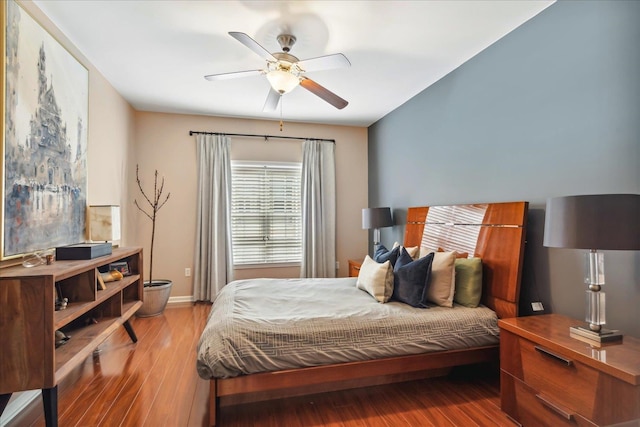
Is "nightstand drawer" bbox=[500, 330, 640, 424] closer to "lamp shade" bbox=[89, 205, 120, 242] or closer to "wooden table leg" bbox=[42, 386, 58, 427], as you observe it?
"wooden table leg" bbox=[42, 386, 58, 427]

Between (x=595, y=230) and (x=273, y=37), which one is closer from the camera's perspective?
(x=595, y=230)

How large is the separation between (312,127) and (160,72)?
2.31 meters

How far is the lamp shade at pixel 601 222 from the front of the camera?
1443mm

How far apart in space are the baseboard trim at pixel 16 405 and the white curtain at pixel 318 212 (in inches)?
124

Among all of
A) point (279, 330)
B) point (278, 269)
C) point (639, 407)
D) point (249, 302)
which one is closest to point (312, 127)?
point (278, 269)

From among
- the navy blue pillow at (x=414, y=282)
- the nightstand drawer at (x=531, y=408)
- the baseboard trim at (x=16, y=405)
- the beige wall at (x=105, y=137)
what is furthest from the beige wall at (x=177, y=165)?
the nightstand drawer at (x=531, y=408)

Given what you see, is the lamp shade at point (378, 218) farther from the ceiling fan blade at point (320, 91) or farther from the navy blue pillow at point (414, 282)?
the ceiling fan blade at point (320, 91)

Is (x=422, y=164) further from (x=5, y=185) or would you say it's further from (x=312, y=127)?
(x=5, y=185)

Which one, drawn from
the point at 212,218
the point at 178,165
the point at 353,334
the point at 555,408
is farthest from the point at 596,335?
the point at 178,165

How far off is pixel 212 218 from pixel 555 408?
13.2ft

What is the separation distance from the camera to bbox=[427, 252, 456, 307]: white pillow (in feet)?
7.96

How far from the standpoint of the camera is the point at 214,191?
4375 millimetres

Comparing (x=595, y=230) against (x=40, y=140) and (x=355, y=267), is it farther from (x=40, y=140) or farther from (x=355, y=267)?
(x=40, y=140)

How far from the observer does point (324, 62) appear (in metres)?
2.33
